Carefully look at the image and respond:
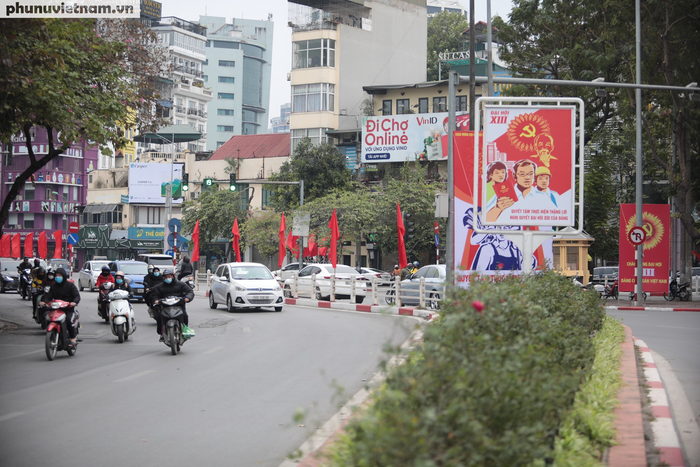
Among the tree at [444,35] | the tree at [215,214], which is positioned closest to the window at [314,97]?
the tree at [215,214]

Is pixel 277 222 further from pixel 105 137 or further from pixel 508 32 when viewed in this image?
pixel 105 137

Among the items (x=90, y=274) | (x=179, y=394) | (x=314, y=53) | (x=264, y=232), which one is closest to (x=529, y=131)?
(x=179, y=394)

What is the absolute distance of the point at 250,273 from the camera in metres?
25.8

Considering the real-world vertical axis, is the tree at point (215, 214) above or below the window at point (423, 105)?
below

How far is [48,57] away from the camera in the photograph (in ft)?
48.3

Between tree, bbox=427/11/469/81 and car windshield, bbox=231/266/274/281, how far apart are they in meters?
54.6

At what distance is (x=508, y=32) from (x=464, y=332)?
102 feet

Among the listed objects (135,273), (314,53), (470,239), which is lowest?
(135,273)

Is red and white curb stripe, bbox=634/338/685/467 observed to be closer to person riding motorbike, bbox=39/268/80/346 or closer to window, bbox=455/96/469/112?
person riding motorbike, bbox=39/268/80/346

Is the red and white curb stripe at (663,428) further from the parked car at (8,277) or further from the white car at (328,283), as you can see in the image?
the parked car at (8,277)

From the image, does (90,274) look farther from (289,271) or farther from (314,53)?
(314,53)

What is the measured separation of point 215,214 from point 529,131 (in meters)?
49.5

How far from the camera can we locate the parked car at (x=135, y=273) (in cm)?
3005

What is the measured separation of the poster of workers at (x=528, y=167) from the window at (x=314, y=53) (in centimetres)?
4818
